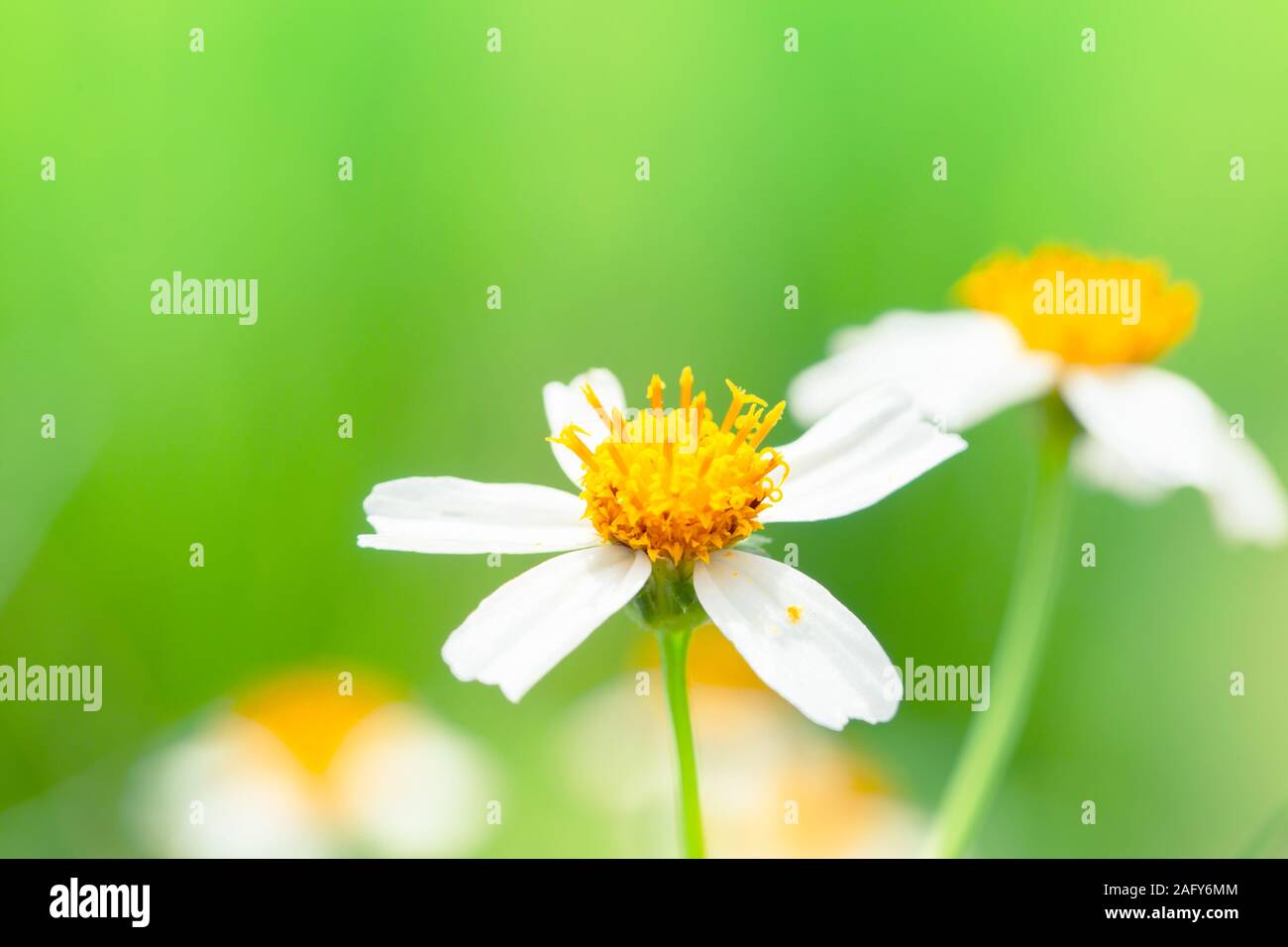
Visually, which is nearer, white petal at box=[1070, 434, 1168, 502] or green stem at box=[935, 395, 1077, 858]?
green stem at box=[935, 395, 1077, 858]

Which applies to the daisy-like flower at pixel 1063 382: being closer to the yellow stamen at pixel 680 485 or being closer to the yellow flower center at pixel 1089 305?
the yellow flower center at pixel 1089 305

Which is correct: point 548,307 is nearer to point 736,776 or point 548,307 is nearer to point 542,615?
point 736,776

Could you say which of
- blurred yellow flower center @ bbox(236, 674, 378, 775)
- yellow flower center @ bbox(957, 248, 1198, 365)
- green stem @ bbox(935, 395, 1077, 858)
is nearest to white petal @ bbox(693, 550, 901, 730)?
green stem @ bbox(935, 395, 1077, 858)

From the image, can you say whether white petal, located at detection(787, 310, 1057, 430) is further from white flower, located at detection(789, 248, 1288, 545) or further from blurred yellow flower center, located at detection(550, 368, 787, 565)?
blurred yellow flower center, located at detection(550, 368, 787, 565)

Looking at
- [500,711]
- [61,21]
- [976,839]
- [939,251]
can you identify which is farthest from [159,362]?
[976,839]

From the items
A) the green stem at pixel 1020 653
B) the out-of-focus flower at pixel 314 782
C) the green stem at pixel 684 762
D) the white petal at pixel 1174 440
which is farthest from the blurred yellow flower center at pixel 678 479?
the out-of-focus flower at pixel 314 782
